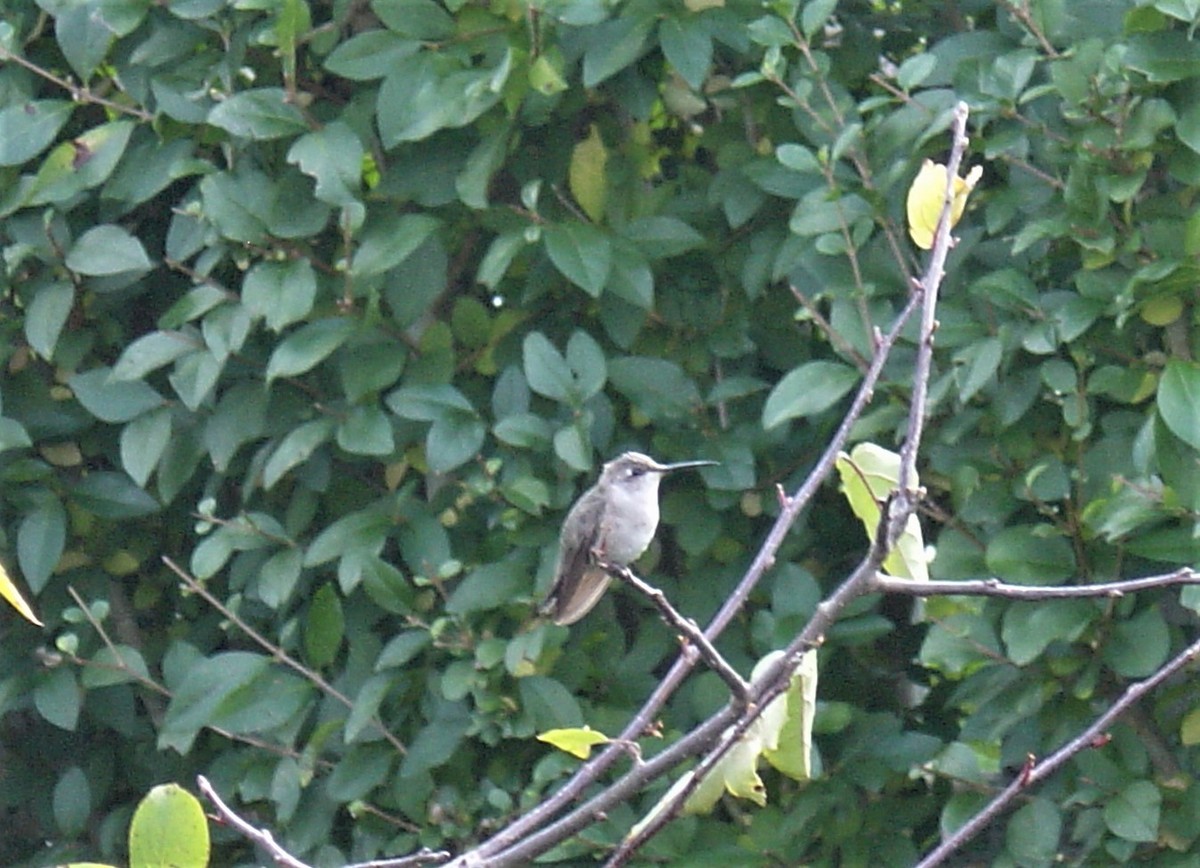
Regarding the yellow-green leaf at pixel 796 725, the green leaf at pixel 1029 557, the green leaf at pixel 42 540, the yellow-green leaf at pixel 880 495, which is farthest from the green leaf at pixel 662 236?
the yellow-green leaf at pixel 796 725

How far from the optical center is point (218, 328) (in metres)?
3.01

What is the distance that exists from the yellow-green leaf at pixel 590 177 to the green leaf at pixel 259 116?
466 millimetres

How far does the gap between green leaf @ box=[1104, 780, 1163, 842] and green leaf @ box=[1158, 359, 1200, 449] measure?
52cm

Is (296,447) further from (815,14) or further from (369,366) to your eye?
(815,14)

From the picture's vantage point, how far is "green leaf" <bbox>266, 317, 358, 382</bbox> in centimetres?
292

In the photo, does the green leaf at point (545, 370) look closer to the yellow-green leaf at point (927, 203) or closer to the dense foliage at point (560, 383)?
the dense foliage at point (560, 383)

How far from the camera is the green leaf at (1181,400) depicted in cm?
245

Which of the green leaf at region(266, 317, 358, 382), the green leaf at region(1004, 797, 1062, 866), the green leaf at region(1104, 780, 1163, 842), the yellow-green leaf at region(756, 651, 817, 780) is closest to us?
the yellow-green leaf at region(756, 651, 817, 780)

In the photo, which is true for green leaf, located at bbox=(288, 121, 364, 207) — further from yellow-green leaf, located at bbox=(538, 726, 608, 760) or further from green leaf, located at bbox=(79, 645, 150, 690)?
yellow-green leaf, located at bbox=(538, 726, 608, 760)

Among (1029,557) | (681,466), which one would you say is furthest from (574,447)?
(1029,557)

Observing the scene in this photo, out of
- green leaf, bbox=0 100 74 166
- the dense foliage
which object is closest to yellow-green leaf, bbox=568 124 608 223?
the dense foliage

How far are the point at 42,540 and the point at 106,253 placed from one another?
0.53 m

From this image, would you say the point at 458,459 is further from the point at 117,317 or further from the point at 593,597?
the point at 117,317

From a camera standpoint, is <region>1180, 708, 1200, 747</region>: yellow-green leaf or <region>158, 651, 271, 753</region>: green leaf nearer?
<region>1180, 708, 1200, 747</region>: yellow-green leaf
